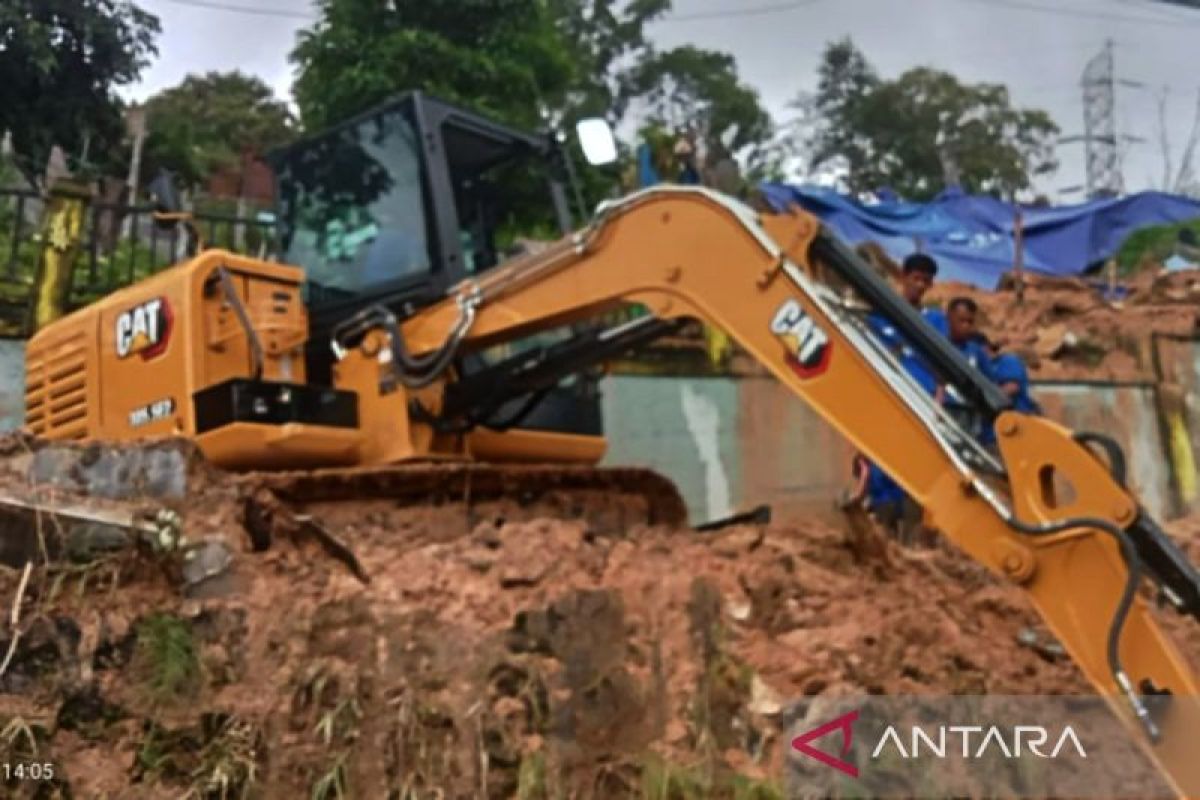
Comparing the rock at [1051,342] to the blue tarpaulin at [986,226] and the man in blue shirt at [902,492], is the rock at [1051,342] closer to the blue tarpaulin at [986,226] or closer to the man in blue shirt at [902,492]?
the blue tarpaulin at [986,226]

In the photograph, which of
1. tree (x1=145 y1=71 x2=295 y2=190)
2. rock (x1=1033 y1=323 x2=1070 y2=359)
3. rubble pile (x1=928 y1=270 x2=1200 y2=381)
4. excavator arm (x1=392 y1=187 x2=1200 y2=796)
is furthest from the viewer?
tree (x1=145 y1=71 x2=295 y2=190)

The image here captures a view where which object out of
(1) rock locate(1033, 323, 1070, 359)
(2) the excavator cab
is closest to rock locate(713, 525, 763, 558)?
(2) the excavator cab

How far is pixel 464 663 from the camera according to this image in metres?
4.68

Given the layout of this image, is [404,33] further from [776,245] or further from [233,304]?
[776,245]

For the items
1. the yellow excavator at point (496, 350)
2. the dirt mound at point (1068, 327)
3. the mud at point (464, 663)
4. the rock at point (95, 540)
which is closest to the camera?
the yellow excavator at point (496, 350)

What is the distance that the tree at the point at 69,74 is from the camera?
18141 millimetres

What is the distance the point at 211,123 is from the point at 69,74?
849 centimetres

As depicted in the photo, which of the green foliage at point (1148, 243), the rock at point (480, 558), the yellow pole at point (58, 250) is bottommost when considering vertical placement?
the rock at point (480, 558)

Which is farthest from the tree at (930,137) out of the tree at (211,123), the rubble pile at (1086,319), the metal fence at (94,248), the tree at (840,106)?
the metal fence at (94,248)

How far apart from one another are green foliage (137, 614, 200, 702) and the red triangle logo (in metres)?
1.91

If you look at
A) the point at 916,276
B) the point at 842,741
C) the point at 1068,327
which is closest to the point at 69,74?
the point at 1068,327

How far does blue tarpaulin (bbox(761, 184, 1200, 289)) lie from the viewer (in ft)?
55.0
